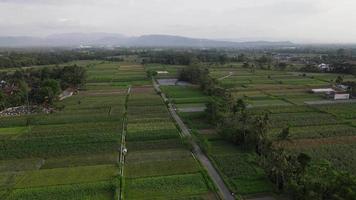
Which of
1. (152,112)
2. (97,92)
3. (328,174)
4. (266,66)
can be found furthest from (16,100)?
(266,66)

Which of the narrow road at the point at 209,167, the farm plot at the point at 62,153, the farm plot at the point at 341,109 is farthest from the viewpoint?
the farm plot at the point at 341,109

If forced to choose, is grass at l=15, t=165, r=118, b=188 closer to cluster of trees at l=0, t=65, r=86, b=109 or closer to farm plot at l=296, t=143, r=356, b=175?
farm plot at l=296, t=143, r=356, b=175

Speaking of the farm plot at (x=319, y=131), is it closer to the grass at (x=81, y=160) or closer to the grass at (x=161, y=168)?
the grass at (x=161, y=168)

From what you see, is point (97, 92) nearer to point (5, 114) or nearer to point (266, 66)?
point (5, 114)

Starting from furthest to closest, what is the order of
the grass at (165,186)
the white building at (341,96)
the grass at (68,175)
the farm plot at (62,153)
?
the white building at (341,96) < the grass at (68,175) < the farm plot at (62,153) < the grass at (165,186)

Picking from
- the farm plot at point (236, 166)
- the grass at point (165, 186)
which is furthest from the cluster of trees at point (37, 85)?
the grass at point (165, 186)

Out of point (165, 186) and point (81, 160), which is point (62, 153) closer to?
point (81, 160)

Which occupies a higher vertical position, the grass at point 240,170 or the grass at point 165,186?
the grass at point 240,170

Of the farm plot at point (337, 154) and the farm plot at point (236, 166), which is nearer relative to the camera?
the farm plot at point (236, 166)
